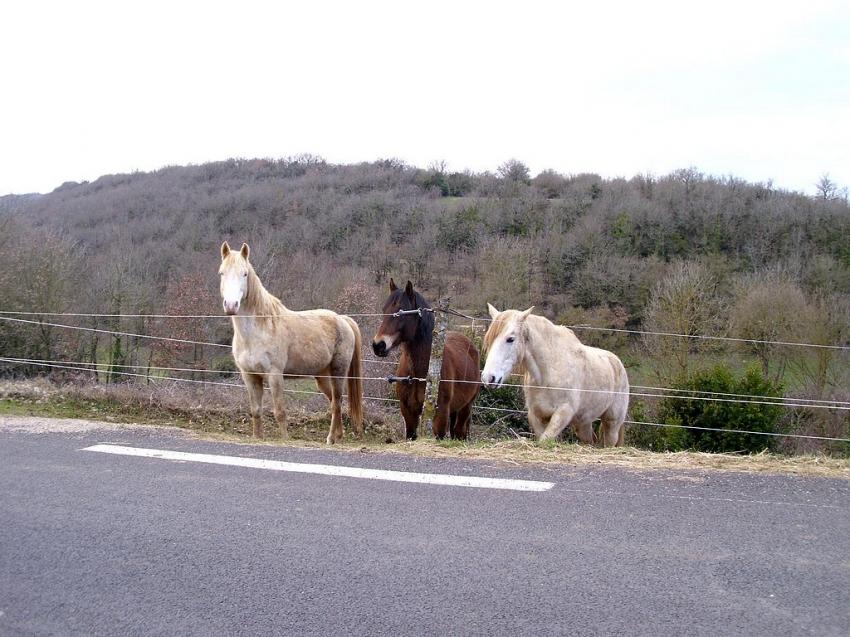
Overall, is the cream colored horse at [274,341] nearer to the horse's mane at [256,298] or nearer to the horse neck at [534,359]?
the horse's mane at [256,298]

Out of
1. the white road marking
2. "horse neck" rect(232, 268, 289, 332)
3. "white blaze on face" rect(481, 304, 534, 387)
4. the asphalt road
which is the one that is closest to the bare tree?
"white blaze on face" rect(481, 304, 534, 387)

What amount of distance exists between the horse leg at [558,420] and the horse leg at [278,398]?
120 inches

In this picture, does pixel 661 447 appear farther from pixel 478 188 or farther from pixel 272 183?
pixel 272 183

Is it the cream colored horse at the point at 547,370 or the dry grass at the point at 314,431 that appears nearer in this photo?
the dry grass at the point at 314,431

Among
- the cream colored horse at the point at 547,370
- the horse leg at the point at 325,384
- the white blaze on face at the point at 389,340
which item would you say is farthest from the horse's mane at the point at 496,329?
the horse leg at the point at 325,384

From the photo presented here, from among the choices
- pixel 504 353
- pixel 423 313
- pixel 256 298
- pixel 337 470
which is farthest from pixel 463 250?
pixel 337 470

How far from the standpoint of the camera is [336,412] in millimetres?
8109

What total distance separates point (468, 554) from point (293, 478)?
1.69 m

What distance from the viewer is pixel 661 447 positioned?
13.8m

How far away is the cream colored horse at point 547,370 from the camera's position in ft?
20.5

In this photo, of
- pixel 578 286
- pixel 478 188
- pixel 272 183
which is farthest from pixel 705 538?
pixel 272 183

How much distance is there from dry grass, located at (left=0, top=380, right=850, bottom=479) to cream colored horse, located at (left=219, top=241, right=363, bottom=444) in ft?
1.82

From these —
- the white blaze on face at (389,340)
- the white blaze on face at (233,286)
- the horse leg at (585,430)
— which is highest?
the white blaze on face at (233,286)

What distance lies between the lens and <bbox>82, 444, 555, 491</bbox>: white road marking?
4.20 meters
